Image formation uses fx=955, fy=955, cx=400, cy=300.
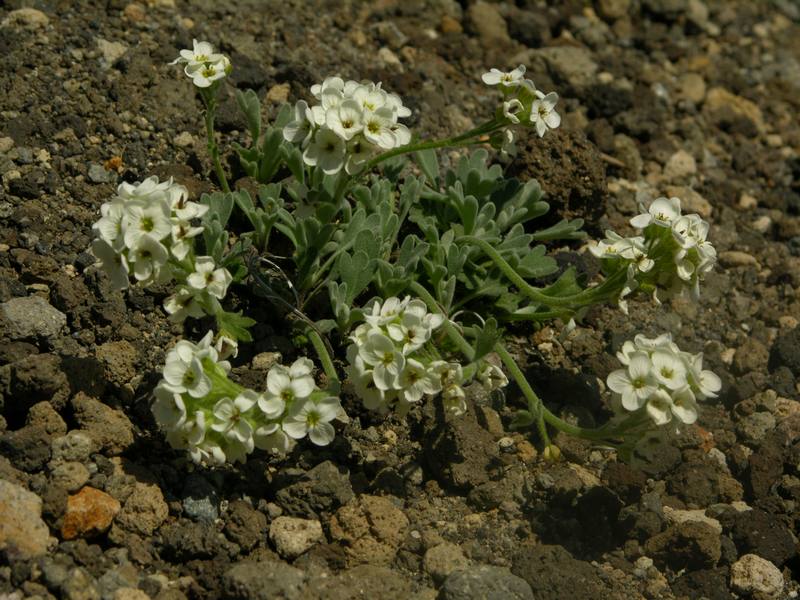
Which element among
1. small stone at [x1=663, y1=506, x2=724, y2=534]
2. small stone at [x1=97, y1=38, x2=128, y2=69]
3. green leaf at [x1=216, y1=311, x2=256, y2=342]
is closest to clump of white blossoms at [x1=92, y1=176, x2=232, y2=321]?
green leaf at [x1=216, y1=311, x2=256, y2=342]

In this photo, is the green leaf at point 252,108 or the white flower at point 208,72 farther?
the green leaf at point 252,108

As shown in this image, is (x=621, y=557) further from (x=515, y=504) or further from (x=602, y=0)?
(x=602, y=0)

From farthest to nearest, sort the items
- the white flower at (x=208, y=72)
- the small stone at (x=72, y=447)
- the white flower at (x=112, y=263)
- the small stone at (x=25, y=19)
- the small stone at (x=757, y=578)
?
1. the small stone at (x=25, y=19)
2. the white flower at (x=208, y=72)
3. the small stone at (x=757, y=578)
4. the small stone at (x=72, y=447)
5. the white flower at (x=112, y=263)

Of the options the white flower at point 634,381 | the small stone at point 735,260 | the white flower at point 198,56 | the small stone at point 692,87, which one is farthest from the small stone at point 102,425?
the small stone at point 692,87

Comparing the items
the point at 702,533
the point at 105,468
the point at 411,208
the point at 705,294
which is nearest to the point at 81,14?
the point at 411,208

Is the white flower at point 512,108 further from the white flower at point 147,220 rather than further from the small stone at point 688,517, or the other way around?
the small stone at point 688,517

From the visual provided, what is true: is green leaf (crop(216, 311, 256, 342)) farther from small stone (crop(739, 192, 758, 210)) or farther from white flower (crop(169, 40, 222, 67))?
small stone (crop(739, 192, 758, 210))
